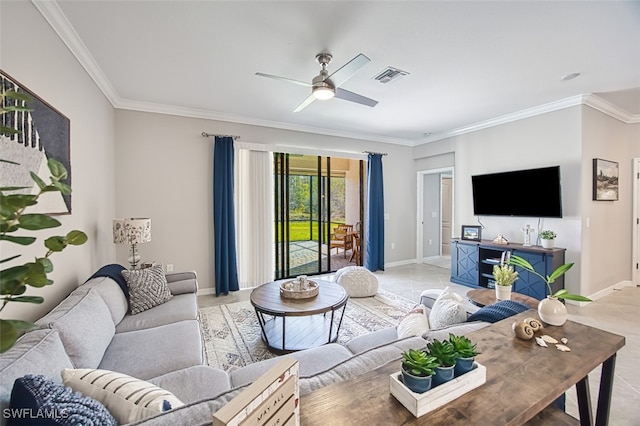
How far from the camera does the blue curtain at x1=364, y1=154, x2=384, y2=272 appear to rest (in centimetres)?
550

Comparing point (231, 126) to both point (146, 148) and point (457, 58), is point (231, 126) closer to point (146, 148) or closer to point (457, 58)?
point (146, 148)

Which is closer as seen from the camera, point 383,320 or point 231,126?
point 383,320

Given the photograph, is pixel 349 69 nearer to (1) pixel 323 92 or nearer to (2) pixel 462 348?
(1) pixel 323 92

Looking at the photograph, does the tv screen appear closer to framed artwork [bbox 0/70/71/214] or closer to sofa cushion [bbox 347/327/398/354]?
sofa cushion [bbox 347/327/398/354]

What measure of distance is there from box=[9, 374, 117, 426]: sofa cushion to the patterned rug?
1.56 metres

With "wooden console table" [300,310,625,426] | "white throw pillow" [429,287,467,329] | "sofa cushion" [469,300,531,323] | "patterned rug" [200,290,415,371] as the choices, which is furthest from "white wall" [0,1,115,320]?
"sofa cushion" [469,300,531,323]

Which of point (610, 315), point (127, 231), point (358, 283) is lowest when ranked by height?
point (610, 315)

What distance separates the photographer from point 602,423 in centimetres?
145

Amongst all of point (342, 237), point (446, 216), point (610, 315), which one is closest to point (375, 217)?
point (342, 237)

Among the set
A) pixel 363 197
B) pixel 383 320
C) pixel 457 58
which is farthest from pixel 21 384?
pixel 363 197

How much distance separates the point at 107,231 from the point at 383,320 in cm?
343

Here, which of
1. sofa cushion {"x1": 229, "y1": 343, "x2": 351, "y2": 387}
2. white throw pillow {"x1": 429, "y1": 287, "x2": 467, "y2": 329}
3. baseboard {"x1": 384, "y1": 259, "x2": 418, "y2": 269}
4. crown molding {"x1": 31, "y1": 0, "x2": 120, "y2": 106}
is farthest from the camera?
baseboard {"x1": 384, "y1": 259, "x2": 418, "y2": 269}

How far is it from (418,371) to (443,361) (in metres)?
0.11

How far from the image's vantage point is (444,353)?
2.99 feet
